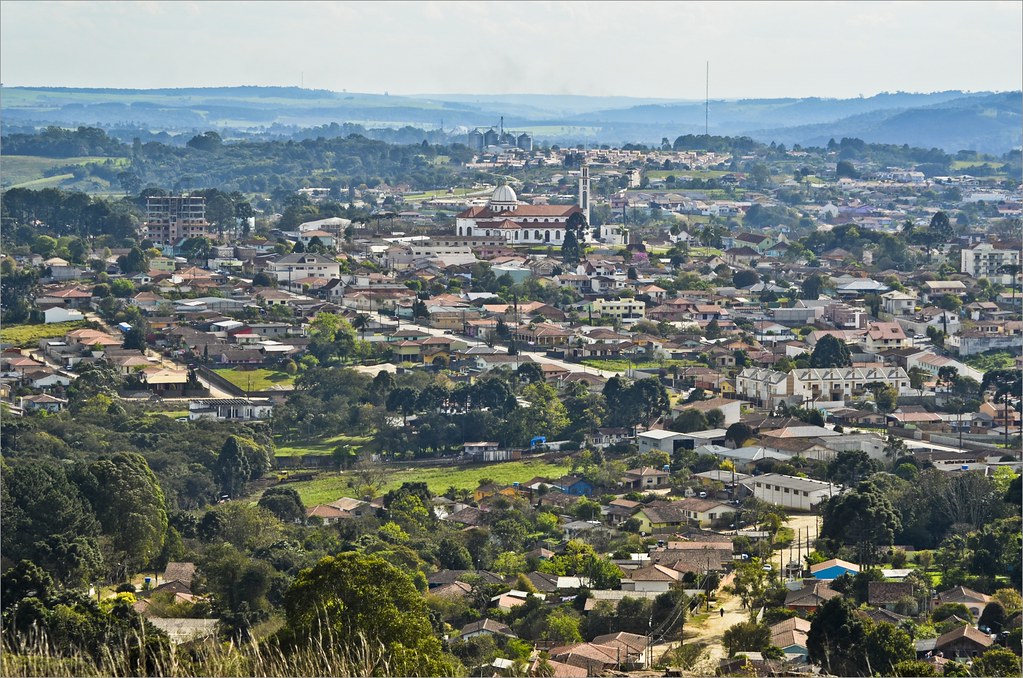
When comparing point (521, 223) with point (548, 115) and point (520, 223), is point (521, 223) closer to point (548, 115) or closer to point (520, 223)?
point (520, 223)

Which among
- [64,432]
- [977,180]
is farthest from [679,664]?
[977,180]

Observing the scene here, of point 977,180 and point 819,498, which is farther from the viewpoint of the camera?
point 977,180

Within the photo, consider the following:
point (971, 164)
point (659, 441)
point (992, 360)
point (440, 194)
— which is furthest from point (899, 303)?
point (971, 164)

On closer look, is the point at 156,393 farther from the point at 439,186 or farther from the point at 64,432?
the point at 439,186

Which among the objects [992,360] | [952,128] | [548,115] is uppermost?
[992,360]

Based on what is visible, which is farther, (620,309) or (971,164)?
(971,164)

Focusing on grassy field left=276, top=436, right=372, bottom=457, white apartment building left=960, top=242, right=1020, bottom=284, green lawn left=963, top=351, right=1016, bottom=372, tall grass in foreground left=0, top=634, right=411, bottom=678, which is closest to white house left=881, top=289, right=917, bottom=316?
green lawn left=963, top=351, right=1016, bottom=372
